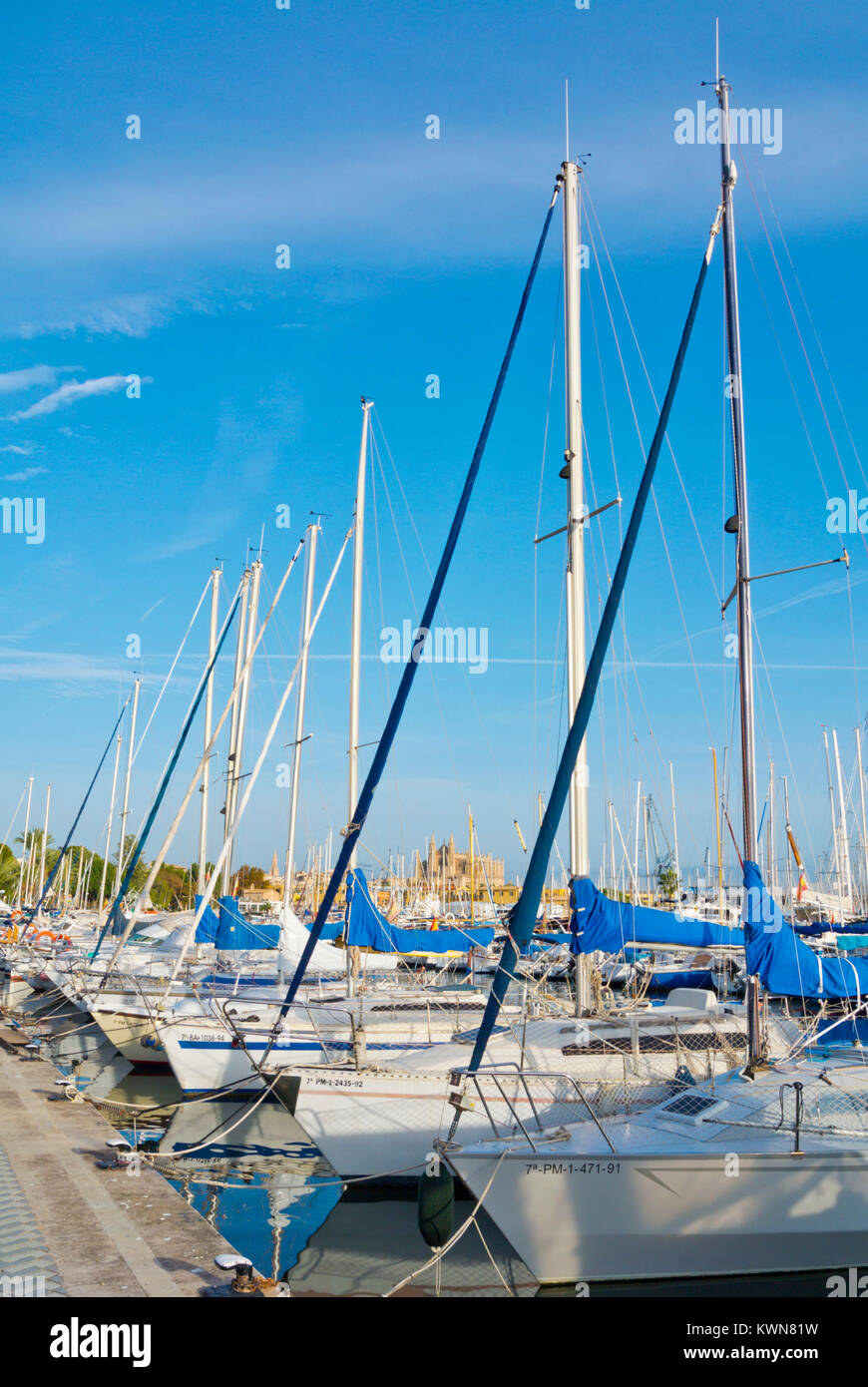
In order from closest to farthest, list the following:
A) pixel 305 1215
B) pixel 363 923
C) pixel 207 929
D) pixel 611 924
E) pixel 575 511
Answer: pixel 305 1215
pixel 611 924
pixel 575 511
pixel 363 923
pixel 207 929

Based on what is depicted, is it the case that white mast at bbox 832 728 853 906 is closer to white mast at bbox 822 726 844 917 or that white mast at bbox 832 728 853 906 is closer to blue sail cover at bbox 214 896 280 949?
white mast at bbox 822 726 844 917

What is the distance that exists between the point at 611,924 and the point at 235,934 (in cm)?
1461

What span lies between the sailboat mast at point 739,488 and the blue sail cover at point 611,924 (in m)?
2.89

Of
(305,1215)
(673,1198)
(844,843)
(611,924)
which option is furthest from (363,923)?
(844,843)

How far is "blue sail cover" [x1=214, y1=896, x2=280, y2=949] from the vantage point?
88.7 ft

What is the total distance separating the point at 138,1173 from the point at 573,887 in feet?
23.3

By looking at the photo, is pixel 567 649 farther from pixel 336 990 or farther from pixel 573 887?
pixel 336 990

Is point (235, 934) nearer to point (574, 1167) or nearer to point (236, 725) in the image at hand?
point (236, 725)

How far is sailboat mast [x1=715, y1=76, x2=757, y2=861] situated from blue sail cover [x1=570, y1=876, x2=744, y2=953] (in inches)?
114

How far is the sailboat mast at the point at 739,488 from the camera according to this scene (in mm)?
13281

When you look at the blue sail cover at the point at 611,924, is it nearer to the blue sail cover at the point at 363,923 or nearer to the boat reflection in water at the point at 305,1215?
the boat reflection in water at the point at 305,1215

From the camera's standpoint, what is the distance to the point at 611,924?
15.3 metres

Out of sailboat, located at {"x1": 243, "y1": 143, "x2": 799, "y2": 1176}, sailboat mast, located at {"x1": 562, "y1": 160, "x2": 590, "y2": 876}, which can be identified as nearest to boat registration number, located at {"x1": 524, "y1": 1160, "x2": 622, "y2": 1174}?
sailboat, located at {"x1": 243, "y1": 143, "x2": 799, "y2": 1176}
